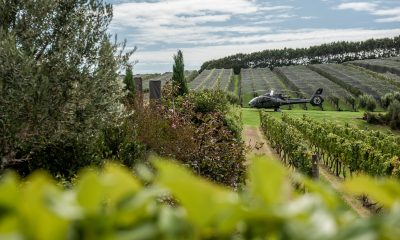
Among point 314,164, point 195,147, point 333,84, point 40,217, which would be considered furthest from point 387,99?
point 40,217

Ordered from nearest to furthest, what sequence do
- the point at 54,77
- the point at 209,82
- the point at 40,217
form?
the point at 40,217
the point at 54,77
the point at 209,82

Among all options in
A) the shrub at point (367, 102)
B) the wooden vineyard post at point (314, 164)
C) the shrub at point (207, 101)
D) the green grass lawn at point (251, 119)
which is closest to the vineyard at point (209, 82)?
the green grass lawn at point (251, 119)

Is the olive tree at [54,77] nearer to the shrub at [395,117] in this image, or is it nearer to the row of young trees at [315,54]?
the shrub at [395,117]

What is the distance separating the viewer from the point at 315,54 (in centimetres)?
16975

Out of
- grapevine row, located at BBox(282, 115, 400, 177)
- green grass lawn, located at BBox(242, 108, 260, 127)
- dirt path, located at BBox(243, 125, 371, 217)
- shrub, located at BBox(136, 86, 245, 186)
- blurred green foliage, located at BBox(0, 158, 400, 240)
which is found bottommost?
dirt path, located at BBox(243, 125, 371, 217)

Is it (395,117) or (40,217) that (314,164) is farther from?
(395,117)

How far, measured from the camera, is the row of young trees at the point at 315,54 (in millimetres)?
167750

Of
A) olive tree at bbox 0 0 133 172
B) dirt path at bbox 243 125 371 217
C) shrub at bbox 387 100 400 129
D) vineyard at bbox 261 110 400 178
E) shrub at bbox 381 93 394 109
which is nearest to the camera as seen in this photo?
olive tree at bbox 0 0 133 172

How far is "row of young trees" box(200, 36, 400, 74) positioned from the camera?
16775cm

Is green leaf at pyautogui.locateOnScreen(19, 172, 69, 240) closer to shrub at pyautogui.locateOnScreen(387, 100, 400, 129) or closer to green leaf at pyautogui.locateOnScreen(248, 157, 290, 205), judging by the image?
green leaf at pyautogui.locateOnScreen(248, 157, 290, 205)

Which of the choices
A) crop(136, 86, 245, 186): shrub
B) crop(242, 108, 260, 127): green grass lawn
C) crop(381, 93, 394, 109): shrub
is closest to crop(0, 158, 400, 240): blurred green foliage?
crop(136, 86, 245, 186): shrub

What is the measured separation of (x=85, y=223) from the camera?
77 centimetres

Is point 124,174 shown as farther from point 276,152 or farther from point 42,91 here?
point 276,152

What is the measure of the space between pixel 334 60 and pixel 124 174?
175 m
